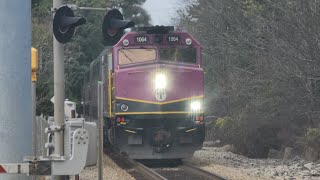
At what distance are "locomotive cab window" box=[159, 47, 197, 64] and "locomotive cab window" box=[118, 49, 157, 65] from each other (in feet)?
0.96

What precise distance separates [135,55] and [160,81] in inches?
45.6

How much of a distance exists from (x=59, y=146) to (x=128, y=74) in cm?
895

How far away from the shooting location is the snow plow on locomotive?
17172 mm

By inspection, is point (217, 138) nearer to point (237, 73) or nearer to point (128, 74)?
point (237, 73)

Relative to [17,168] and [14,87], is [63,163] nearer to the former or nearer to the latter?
[17,168]

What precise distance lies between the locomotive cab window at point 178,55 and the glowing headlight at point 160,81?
2.16 feet

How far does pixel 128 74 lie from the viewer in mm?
17344

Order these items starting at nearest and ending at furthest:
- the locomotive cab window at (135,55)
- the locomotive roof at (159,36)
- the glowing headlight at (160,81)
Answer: the glowing headlight at (160,81) → the locomotive cab window at (135,55) → the locomotive roof at (159,36)

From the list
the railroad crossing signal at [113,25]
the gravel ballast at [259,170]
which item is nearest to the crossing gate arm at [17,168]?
the railroad crossing signal at [113,25]

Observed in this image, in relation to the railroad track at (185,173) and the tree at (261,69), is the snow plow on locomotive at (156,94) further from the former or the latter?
the tree at (261,69)

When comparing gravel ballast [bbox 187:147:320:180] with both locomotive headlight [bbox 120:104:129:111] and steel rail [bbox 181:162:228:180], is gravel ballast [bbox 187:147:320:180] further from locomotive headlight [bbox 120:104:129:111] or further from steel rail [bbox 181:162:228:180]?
locomotive headlight [bbox 120:104:129:111]

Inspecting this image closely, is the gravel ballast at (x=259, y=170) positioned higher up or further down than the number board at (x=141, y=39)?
further down

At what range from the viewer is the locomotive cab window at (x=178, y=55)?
58.5ft

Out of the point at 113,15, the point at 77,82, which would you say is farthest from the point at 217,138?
the point at 113,15
